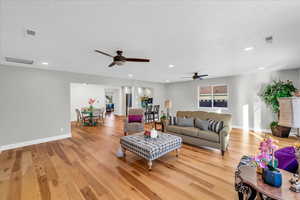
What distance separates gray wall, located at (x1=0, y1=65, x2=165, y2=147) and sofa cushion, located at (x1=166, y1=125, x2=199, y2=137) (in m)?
3.87

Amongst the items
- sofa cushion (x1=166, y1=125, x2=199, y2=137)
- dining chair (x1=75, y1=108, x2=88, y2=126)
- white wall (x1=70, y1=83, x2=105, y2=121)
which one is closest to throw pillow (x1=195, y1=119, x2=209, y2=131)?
sofa cushion (x1=166, y1=125, x2=199, y2=137)

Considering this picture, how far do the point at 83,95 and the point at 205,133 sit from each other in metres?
8.11

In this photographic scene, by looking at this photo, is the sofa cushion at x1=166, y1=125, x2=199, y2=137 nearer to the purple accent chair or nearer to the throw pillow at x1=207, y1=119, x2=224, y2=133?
the throw pillow at x1=207, y1=119, x2=224, y2=133

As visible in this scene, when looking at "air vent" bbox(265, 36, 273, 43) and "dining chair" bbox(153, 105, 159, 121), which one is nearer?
"air vent" bbox(265, 36, 273, 43)

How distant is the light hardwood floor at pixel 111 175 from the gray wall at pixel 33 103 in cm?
68

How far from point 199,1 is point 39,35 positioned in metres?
2.50

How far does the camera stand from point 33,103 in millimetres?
4105

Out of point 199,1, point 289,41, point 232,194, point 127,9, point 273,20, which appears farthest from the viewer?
point 289,41

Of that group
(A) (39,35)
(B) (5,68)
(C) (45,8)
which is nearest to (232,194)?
(C) (45,8)

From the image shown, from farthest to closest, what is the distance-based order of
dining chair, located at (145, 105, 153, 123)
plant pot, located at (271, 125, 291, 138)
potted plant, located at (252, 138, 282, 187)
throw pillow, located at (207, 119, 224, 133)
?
dining chair, located at (145, 105, 153, 123) < plant pot, located at (271, 125, 291, 138) < throw pillow, located at (207, 119, 224, 133) < potted plant, located at (252, 138, 282, 187)

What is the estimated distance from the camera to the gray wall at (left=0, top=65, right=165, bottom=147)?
3716 mm

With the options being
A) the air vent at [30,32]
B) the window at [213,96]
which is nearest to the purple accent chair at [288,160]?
the air vent at [30,32]

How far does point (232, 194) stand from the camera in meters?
1.87

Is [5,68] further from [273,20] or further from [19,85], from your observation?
[273,20]
